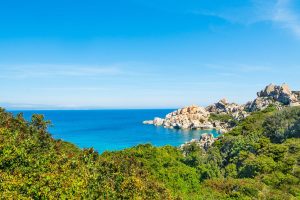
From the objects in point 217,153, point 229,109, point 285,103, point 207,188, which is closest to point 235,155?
point 217,153

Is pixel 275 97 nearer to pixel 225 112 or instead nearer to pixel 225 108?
pixel 225 112

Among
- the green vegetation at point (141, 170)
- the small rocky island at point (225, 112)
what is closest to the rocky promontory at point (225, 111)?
the small rocky island at point (225, 112)

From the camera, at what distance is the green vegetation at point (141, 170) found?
56.5ft

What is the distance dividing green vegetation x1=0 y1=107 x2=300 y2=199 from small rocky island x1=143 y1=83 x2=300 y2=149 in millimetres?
56844

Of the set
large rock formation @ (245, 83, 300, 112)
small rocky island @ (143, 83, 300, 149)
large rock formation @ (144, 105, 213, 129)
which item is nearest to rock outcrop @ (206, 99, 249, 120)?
small rocky island @ (143, 83, 300, 149)

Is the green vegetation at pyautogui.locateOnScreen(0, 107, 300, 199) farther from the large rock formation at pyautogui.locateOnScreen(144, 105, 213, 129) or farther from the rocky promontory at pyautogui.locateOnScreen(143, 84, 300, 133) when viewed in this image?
the large rock formation at pyautogui.locateOnScreen(144, 105, 213, 129)

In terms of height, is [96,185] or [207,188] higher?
[96,185]

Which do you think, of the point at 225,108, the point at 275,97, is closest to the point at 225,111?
the point at 225,108

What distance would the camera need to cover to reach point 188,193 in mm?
31797

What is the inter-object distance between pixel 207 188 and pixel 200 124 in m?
97.2

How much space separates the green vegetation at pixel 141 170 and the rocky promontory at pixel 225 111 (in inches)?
2254

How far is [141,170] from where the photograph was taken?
27.7 m

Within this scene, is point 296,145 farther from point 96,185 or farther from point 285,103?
point 285,103

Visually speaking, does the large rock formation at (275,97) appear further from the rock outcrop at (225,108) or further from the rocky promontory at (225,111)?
the rock outcrop at (225,108)
